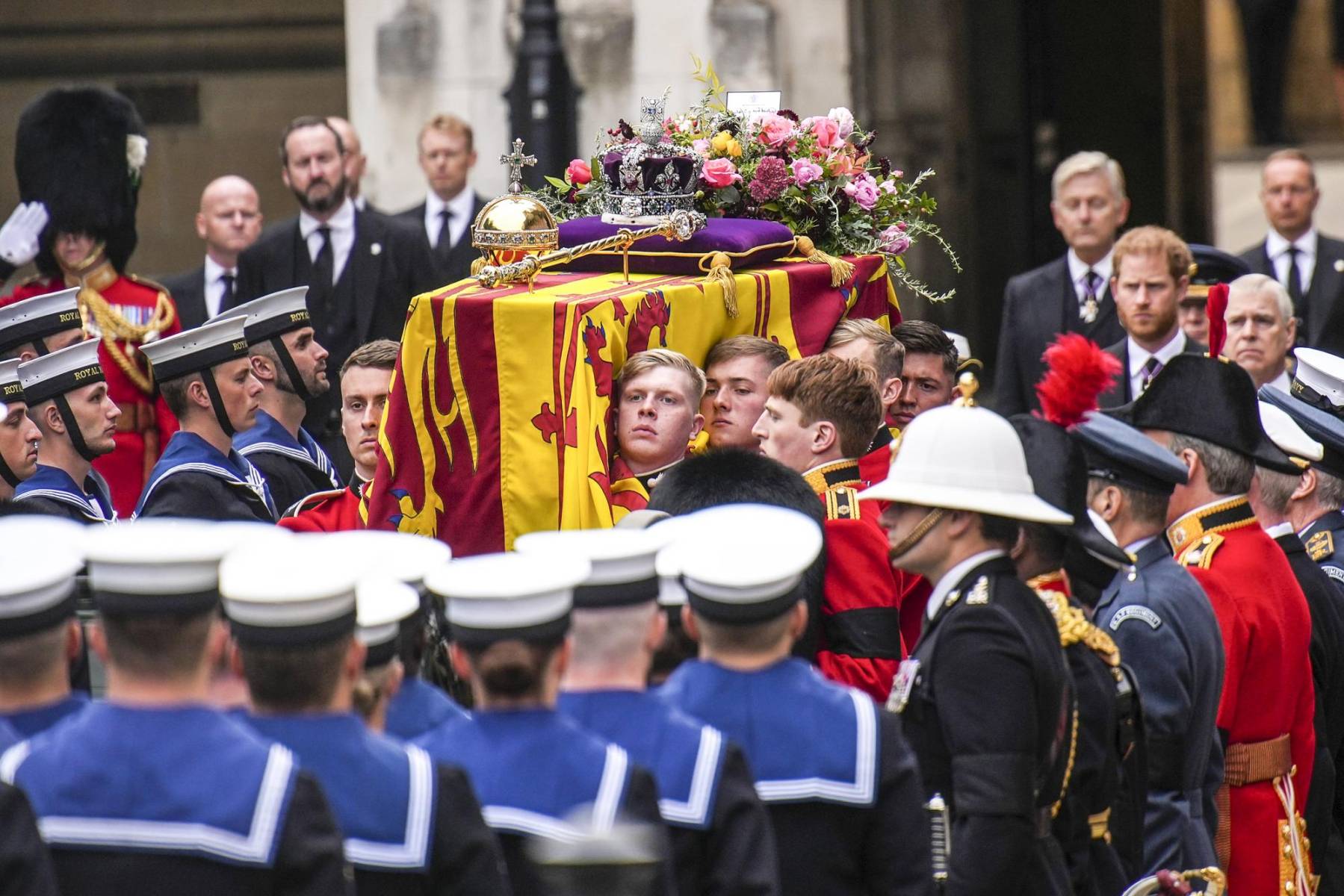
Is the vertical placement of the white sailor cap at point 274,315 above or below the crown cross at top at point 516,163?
below

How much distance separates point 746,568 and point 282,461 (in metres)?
3.52

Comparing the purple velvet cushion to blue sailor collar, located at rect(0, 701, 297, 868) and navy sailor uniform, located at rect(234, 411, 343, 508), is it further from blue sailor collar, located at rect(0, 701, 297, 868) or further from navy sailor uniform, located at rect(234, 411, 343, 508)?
blue sailor collar, located at rect(0, 701, 297, 868)

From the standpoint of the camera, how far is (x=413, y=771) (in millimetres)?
3234

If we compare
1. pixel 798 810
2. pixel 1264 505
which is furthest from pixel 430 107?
pixel 798 810

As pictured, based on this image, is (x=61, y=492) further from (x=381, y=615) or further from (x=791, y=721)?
(x=791, y=721)

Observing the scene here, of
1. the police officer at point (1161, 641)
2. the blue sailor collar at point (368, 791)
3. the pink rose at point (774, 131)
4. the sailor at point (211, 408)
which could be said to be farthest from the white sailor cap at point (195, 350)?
the blue sailor collar at point (368, 791)

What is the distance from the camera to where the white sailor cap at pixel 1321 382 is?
679cm

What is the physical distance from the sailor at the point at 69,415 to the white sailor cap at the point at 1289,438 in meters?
3.38

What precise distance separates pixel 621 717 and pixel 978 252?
10731mm

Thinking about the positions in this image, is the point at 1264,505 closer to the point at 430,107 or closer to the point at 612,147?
the point at 612,147

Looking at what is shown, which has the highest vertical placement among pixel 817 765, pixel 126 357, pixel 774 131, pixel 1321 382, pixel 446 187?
pixel 446 187

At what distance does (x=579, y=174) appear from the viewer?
6.59m

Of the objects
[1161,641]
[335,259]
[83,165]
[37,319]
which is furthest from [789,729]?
[83,165]

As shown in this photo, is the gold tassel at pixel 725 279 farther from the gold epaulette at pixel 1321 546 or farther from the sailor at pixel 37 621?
the sailor at pixel 37 621
